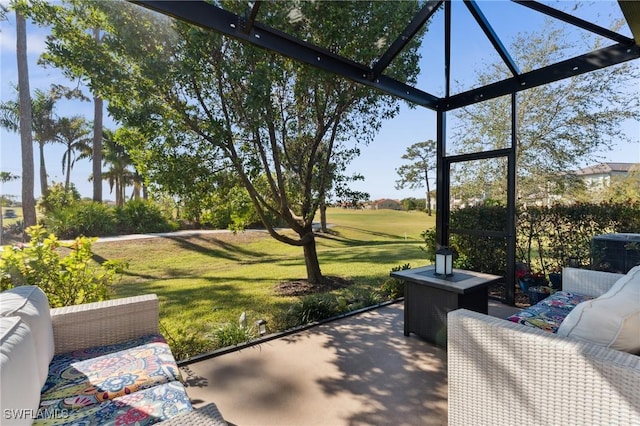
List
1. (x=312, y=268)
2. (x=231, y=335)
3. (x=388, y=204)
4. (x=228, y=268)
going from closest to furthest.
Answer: (x=231, y=335) < (x=312, y=268) < (x=228, y=268) < (x=388, y=204)

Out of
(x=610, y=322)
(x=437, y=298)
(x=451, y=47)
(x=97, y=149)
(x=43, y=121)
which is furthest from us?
(x=97, y=149)

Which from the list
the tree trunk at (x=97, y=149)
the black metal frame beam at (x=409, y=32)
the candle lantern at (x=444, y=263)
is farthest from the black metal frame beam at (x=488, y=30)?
the tree trunk at (x=97, y=149)

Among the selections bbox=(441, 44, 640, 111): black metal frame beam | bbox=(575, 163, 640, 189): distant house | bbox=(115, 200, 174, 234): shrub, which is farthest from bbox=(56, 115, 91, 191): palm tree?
bbox=(575, 163, 640, 189): distant house

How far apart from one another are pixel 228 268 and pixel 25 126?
431 centimetres

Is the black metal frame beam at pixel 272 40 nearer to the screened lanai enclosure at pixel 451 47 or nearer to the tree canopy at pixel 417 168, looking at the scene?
the screened lanai enclosure at pixel 451 47

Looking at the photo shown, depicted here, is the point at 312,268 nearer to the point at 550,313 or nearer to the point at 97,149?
the point at 550,313

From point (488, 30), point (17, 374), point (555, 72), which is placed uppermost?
point (488, 30)

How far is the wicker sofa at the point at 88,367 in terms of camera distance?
1237 mm

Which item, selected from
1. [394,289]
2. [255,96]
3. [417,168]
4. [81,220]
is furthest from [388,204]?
[81,220]

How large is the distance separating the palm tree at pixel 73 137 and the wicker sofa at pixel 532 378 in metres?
9.65

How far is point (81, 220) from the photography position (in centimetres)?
672

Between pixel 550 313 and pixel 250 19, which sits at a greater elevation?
pixel 250 19

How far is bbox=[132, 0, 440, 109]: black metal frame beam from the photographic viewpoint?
92.4 inches
